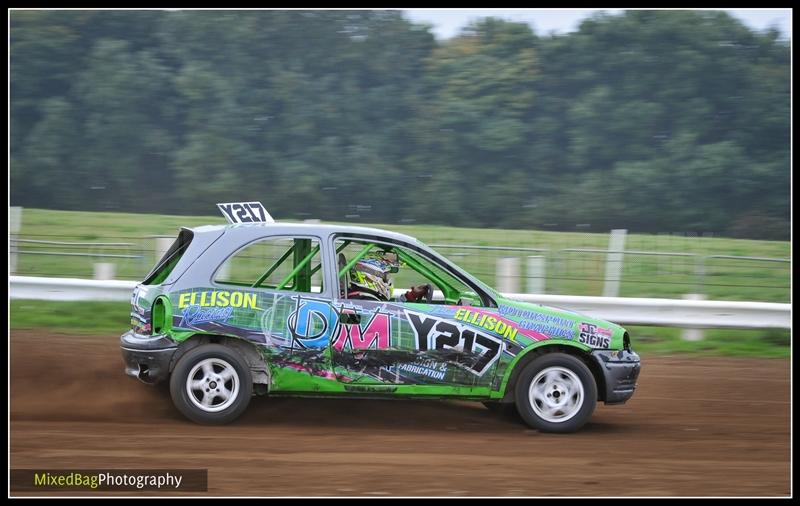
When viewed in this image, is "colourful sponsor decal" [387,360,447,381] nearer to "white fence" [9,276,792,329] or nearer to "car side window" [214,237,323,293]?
"car side window" [214,237,323,293]

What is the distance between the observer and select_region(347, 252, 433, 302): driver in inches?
320

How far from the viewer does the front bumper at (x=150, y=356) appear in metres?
7.73

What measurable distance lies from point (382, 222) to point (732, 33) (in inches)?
339

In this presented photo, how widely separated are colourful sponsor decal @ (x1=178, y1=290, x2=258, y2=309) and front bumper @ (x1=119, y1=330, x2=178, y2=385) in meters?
0.33

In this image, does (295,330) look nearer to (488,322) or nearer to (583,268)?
(488,322)

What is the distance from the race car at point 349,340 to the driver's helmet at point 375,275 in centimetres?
1

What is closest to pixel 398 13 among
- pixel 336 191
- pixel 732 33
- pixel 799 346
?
pixel 336 191

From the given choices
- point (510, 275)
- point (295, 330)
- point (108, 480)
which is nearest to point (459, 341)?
point (295, 330)

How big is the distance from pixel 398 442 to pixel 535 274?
24.0ft

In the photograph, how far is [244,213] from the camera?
8.36m

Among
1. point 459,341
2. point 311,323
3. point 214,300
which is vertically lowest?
point 459,341

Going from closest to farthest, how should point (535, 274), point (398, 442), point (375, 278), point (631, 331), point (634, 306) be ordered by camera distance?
point (398, 442), point (375, 278), point (634, 306), point (631, 331), point (535, 274)

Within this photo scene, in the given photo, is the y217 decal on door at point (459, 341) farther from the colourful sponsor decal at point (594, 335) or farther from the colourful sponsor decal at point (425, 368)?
the colourful sponsor decal at point (594, 335)

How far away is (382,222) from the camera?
20.1 m
